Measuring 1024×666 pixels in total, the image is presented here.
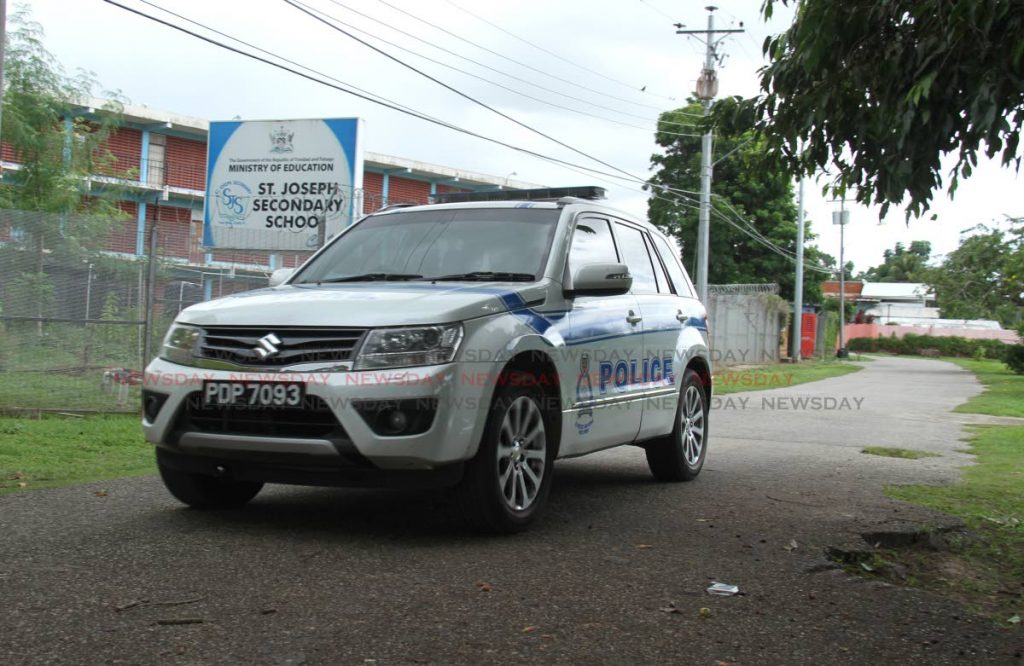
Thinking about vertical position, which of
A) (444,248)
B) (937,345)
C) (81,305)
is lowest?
(937,345)

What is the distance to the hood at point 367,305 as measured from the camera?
16.7 ft

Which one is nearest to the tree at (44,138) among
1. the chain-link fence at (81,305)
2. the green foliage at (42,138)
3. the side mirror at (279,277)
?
the green foliage at (42,138)

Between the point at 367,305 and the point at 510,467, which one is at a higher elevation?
the point at 367,305

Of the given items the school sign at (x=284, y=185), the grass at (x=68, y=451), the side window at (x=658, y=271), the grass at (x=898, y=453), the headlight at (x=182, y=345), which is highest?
the school sign at (x=284, y=185)

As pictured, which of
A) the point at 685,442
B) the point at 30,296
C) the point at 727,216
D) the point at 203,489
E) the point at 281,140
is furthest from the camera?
the point at 727,216

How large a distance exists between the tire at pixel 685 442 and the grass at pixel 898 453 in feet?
9.58

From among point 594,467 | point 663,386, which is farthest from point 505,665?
point 594,467

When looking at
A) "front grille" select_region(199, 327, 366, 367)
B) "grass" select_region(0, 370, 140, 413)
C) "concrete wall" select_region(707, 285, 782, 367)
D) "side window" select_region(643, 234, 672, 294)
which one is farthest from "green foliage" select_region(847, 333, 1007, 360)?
"front grille" select_region(199, 327, 366, 367)

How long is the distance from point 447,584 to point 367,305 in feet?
5.10

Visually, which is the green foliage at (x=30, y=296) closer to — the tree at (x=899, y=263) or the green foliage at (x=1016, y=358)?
the green foliage at (x=1016, y=358)

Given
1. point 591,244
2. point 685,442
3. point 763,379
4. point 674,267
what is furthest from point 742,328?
point 591,244

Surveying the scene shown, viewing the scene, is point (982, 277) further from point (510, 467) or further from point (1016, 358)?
point (510, 467)

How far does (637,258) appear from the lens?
298 inches

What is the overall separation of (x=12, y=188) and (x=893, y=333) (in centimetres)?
6565
